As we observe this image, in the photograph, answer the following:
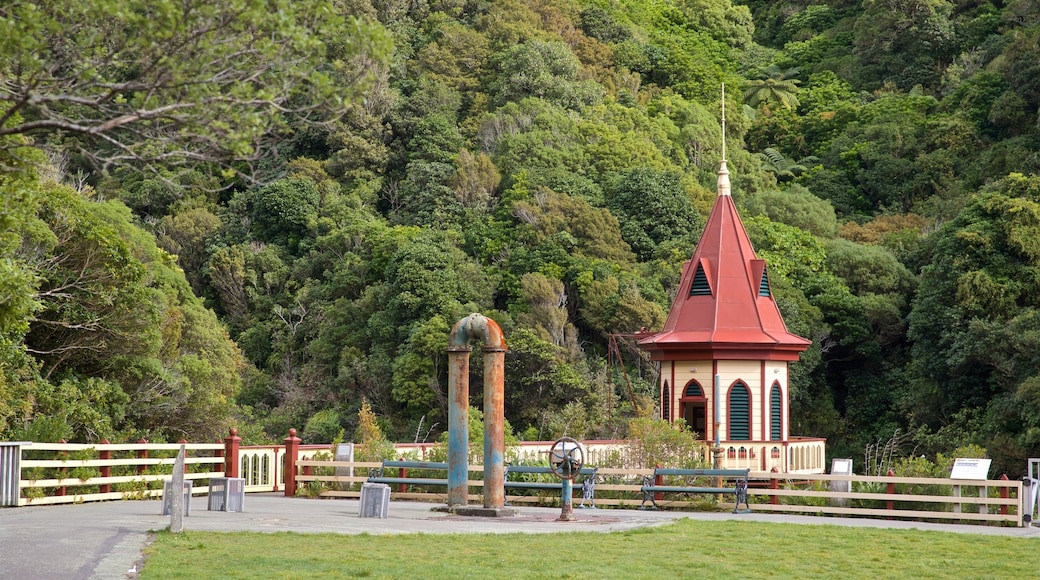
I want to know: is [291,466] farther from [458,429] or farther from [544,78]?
[544,78]

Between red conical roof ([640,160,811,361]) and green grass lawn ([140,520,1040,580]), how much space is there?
12378mm

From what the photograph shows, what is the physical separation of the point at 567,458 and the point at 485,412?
1.78m

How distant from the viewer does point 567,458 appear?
18.8m

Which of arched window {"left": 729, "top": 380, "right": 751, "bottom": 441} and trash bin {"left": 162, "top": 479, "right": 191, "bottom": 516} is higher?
arched window {"left": 729, "top": 380, "right": 751, "bottom": 441}

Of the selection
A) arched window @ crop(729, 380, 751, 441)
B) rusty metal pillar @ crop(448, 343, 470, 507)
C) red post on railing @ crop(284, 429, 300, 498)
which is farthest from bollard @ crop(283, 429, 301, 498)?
arched window @ crop(729, 380, 751, 441)

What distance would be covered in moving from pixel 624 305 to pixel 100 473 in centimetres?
2775

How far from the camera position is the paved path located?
41.7ft

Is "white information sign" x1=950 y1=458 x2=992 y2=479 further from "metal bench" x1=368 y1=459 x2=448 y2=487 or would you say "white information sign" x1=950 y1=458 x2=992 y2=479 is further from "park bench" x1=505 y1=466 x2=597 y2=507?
"metal bench" x1=368 y1=459 x2=448 y2=487

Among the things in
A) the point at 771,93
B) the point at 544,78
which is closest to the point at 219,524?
the point at 544,78

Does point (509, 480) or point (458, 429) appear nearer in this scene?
point (458, 429)

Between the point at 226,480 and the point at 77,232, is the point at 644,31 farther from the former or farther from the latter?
the point at 226,480

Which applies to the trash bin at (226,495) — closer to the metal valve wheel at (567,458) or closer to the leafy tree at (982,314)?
the metal valve wheel at (567,458)

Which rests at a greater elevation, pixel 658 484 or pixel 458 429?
pixel 458 429

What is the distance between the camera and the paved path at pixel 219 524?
12703 millimetres
